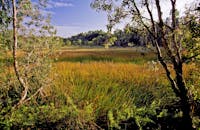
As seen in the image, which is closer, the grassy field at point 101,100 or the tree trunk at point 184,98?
the tree trunk at point 184,98

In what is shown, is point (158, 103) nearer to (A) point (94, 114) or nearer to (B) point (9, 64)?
(A) point (94, 114)

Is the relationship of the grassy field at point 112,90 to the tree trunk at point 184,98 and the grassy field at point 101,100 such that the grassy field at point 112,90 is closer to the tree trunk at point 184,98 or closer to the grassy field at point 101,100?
the grassy field at point 101,100

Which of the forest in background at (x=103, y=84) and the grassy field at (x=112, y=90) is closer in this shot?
the forest in background at (x=103, y=84)

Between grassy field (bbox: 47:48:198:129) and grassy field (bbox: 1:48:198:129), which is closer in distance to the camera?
grassy field (bbox: 1:48:198:129)

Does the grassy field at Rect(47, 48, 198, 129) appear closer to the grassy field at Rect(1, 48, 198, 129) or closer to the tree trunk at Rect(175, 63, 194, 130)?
the grassy field at Rect(1, 48, 198, 129)

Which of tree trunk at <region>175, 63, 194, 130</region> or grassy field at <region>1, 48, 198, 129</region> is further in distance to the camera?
grassy field at <region>1, 48, 198, 129</region>

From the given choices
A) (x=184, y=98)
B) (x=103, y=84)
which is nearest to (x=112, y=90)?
(x=103, y=84)

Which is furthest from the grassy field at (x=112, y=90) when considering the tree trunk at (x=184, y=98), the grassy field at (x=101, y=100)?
the tree trunk at (x=184, y=98)

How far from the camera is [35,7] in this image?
28.8 ft

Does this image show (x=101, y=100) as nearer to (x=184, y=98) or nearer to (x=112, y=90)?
(x=112, y=90)

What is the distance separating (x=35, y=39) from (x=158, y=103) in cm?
347

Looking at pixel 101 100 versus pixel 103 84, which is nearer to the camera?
pixel 101 100

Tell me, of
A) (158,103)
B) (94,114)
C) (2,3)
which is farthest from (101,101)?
(2,3)

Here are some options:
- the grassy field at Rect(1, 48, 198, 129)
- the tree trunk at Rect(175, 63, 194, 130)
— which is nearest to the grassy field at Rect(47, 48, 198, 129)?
the grassy field at Rect(1, 48, 198, 129)
